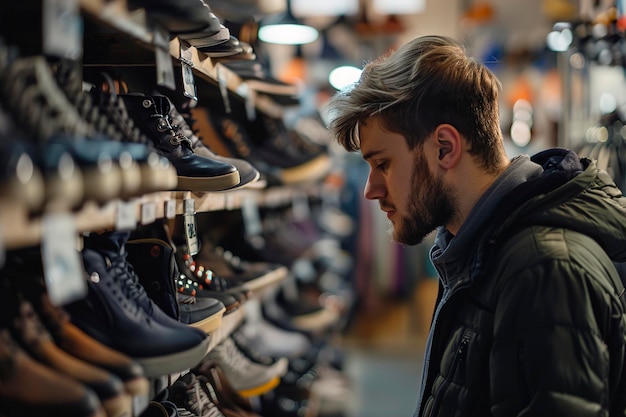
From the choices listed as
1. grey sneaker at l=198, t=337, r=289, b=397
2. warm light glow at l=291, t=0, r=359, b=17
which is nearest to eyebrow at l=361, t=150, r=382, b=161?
grey sneaker at l=198, t=337, r=289, b=397

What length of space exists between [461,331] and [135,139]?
2.66 feet

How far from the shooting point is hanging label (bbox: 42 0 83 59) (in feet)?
3.34

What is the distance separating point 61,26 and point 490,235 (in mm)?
944

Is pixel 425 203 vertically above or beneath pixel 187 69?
beneath

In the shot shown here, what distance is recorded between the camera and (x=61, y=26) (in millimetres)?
1046

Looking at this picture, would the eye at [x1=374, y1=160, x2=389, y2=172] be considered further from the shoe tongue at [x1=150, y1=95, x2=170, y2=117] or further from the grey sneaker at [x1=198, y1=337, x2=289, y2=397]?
the grey sneaker at [x1=198, y1=337, x2=289, y2=397]

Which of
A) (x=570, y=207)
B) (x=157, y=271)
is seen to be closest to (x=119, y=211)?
(x=157, y=271)

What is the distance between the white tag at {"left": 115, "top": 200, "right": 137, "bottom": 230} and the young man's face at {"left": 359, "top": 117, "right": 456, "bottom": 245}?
617 millimetres

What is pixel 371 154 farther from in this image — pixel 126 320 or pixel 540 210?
pixel 126 320

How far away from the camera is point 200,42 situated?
1.72 m

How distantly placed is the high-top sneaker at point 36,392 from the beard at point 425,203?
867 mm

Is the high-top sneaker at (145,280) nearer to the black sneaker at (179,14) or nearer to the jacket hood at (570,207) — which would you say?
the black sneaker at (179,14)

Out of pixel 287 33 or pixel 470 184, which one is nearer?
pixel 470 184

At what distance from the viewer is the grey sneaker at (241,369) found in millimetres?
2477
